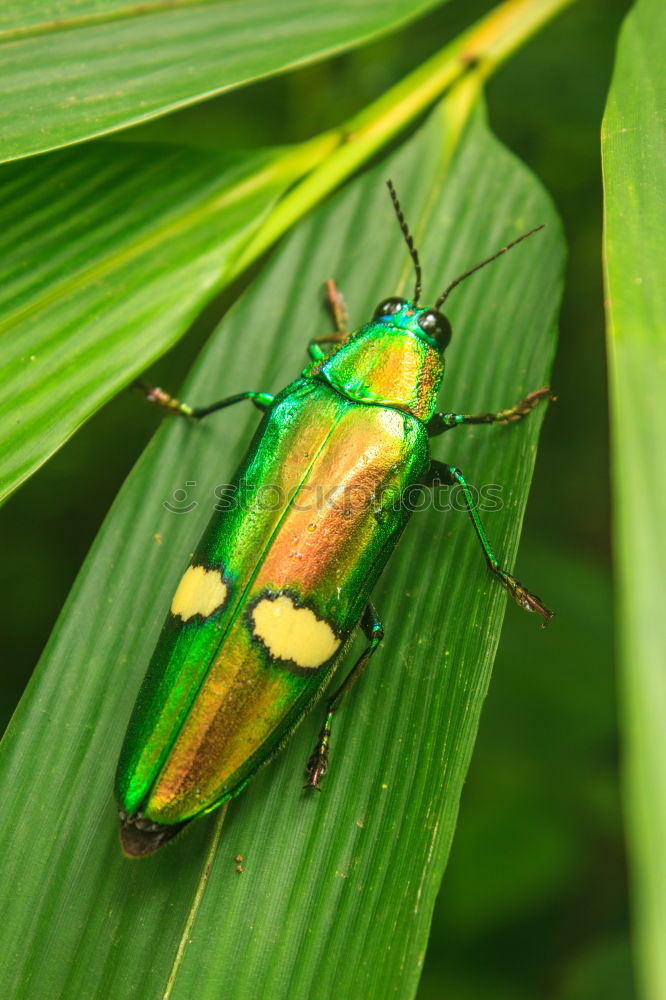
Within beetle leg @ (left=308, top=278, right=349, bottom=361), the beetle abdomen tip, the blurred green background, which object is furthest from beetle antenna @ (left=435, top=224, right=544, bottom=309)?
the beetle abdomen tip

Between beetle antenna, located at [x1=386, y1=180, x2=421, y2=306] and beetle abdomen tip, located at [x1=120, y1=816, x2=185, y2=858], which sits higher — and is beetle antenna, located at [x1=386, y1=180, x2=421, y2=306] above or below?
above

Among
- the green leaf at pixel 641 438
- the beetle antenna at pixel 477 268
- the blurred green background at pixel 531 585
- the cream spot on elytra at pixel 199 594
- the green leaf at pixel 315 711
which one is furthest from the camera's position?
the blurred green background at pixel 531 585

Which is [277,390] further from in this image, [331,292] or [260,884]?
[260,884]

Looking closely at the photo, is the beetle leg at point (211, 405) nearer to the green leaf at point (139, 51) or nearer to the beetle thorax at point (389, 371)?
the beetle thorax at point (389, 371)

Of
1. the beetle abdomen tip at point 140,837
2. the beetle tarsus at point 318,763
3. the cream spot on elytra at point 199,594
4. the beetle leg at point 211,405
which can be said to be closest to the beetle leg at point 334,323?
the beetle leg at point 211,405

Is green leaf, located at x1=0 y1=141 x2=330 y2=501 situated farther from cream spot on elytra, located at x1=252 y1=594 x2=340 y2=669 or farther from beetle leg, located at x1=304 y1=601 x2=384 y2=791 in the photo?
beetle leg, located at x1=304 y1=601 x2=384 y2=791

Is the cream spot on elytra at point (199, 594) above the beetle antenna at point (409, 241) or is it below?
below

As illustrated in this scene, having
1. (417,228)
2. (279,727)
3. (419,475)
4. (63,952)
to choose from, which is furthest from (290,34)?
(63,952)

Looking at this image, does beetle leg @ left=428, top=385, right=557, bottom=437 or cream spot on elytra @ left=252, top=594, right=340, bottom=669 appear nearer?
cream spot on elytra @ left=252, top=594, right=340, bottom=669
